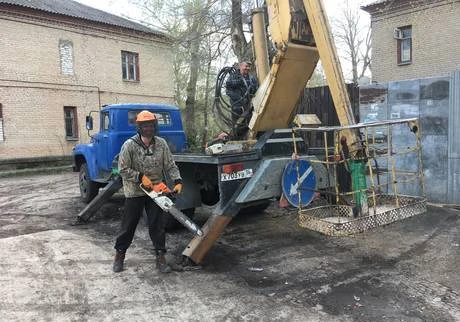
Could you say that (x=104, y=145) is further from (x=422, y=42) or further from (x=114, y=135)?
(x=422, y=42)

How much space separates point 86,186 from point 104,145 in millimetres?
1651

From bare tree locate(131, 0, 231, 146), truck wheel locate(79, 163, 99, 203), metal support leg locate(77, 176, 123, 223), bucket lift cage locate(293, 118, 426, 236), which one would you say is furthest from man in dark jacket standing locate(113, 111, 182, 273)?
bare tree locate(131, 0, 231, 146)

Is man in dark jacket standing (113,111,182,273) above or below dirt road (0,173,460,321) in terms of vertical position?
above

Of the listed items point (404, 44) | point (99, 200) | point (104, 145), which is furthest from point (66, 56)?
point (404, 44)

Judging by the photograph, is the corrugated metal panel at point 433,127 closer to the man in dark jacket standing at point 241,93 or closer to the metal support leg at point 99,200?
the man in dark jacket standing at point 241,93

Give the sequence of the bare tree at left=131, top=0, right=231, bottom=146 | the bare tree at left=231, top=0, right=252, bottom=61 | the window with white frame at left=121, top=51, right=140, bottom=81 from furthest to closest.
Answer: the window with white frame at left=121, top=51, right=140, bottom=81, the bare tree at left=131, top=0, right=231, bottom=146, the bare tree at left=231, top=0, right=252, bottom=61

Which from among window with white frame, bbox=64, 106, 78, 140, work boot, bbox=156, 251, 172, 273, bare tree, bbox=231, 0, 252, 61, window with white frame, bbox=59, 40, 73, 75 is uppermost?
window with white frame, bbox=59, 40, 73, 75

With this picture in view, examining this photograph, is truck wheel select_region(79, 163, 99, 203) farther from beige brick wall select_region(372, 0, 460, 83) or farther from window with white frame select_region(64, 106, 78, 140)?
beige brick wall select_region(372, 0, 460, 83)

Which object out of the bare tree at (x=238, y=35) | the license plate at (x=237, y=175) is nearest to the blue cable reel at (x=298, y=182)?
the license plate at (x=237, y=175)

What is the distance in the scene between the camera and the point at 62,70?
21.0 meters

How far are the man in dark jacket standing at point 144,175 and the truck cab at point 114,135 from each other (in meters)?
3.32

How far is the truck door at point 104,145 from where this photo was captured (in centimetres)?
902

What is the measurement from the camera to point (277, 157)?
6.23 m

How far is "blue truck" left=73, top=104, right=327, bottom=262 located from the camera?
5.75 meters
